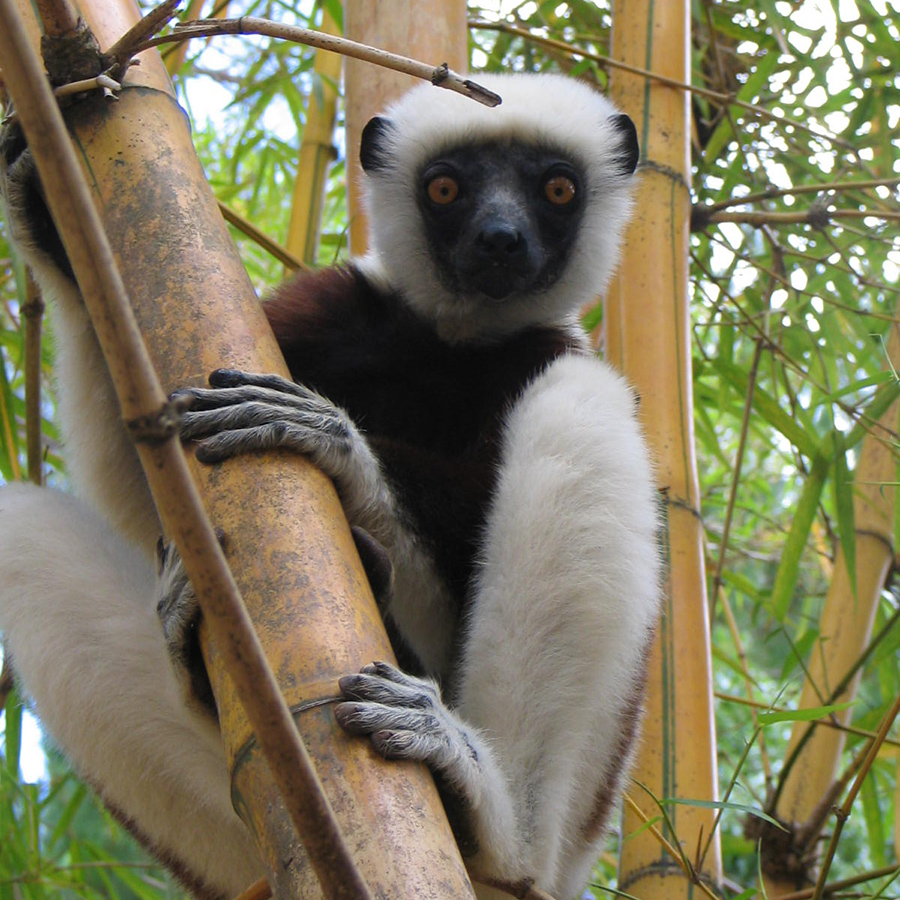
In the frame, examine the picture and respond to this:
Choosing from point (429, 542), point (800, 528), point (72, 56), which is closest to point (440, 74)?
point (72, 56)

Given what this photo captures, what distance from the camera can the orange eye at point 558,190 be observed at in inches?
119

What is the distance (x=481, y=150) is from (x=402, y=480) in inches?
44.1

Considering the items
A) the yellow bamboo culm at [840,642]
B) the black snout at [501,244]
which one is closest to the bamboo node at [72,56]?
the black snout at [501,244]

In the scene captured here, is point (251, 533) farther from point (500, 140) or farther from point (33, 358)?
Answer: point (500, 140)

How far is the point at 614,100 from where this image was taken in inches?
130

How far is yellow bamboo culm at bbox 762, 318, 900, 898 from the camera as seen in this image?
3.30 meters

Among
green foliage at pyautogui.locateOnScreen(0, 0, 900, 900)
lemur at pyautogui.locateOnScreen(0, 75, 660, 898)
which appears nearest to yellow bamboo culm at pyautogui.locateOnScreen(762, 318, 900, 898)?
green foliage at pyautogui.locateOnScreen(0, 0, 900, 900)

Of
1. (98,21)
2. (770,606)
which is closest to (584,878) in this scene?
(770,606)

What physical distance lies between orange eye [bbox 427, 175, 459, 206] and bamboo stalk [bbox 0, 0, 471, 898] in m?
1.19

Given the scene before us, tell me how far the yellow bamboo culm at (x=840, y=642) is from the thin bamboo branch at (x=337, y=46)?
223cm

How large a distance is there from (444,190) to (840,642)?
1.89 meters

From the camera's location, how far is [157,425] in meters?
0.85

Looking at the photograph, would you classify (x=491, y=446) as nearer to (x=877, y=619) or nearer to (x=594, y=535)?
(x=594, y=535)

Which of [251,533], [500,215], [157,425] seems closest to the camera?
[157,425]
